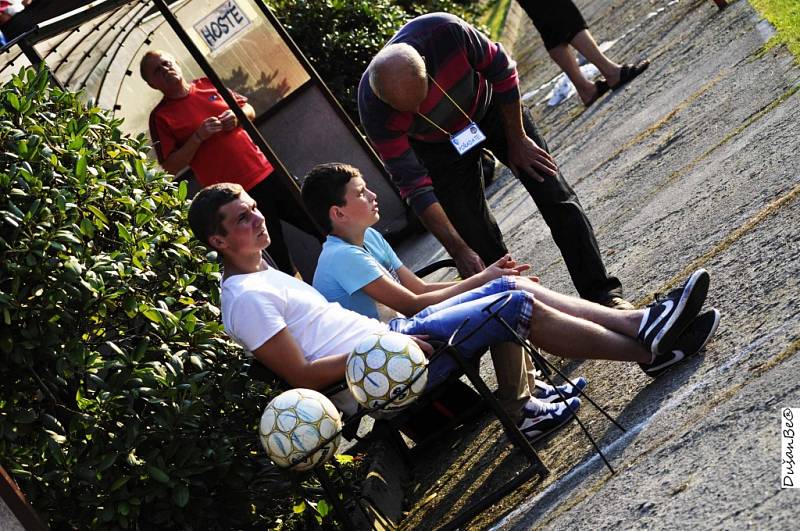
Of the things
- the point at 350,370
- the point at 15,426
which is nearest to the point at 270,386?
the point at 350,370

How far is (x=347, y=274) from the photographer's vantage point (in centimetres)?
499

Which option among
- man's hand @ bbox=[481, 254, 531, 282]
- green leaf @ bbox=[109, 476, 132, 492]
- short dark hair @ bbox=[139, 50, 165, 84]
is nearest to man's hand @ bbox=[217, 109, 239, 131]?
short dark hair @ bbox=[139, 50, 165, 84]

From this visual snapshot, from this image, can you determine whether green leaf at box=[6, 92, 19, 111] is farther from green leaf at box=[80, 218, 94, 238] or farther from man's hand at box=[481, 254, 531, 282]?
man's hand at box=[481, 254, 531, 282]

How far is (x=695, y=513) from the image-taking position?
3135 mm

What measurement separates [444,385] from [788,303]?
1.22m

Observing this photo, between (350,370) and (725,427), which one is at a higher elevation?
(350,370)

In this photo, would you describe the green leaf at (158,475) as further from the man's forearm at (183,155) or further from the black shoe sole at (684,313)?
the man's forearm at (183,155)

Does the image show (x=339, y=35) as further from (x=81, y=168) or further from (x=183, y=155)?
(x=81, y=168)

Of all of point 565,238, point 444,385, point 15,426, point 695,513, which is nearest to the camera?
point 695,513

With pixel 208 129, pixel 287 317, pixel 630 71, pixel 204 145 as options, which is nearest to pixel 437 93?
pixel 287 317

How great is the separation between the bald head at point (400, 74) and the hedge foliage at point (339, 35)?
4.98 m

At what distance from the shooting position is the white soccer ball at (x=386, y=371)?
3.98 metres

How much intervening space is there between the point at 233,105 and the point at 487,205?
298cm

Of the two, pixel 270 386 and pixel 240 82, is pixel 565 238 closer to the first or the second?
pixel 270 386
